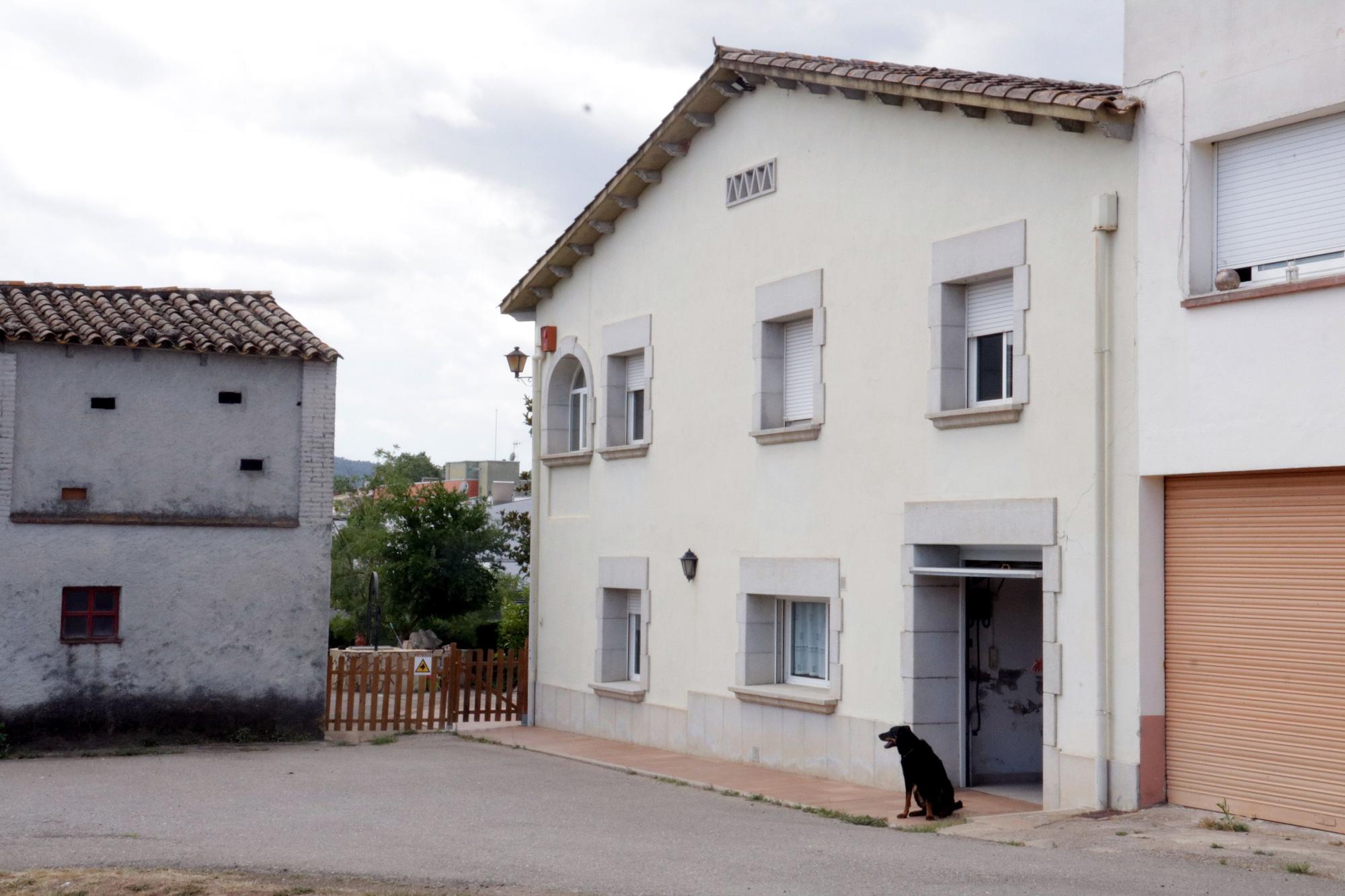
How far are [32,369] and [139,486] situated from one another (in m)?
1.90

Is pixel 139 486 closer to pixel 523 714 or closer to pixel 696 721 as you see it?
pixel 523 714

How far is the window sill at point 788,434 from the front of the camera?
14281 millimetres

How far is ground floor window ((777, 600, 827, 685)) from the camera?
1472cm

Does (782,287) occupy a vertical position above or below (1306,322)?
above

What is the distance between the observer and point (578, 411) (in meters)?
20.1

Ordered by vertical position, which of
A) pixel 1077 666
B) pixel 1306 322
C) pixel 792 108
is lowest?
pixel 1077 666

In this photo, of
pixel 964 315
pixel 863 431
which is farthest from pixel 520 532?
pixel 964 315

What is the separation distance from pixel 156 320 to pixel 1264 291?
13903 millimetres

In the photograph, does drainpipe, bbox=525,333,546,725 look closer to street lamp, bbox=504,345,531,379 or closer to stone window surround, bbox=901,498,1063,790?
street lamp, bbox=504,345,531,379

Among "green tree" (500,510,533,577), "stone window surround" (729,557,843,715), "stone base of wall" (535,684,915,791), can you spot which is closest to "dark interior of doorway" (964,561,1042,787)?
"stone base of wall" (535,684,915,791)

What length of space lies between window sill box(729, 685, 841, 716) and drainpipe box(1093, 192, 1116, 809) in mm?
3455

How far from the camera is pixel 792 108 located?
15.0 m

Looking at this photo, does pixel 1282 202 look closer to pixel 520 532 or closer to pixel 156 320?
pixel 156 320

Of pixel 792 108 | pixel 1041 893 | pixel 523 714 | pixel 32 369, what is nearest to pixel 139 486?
pixel 32 369
